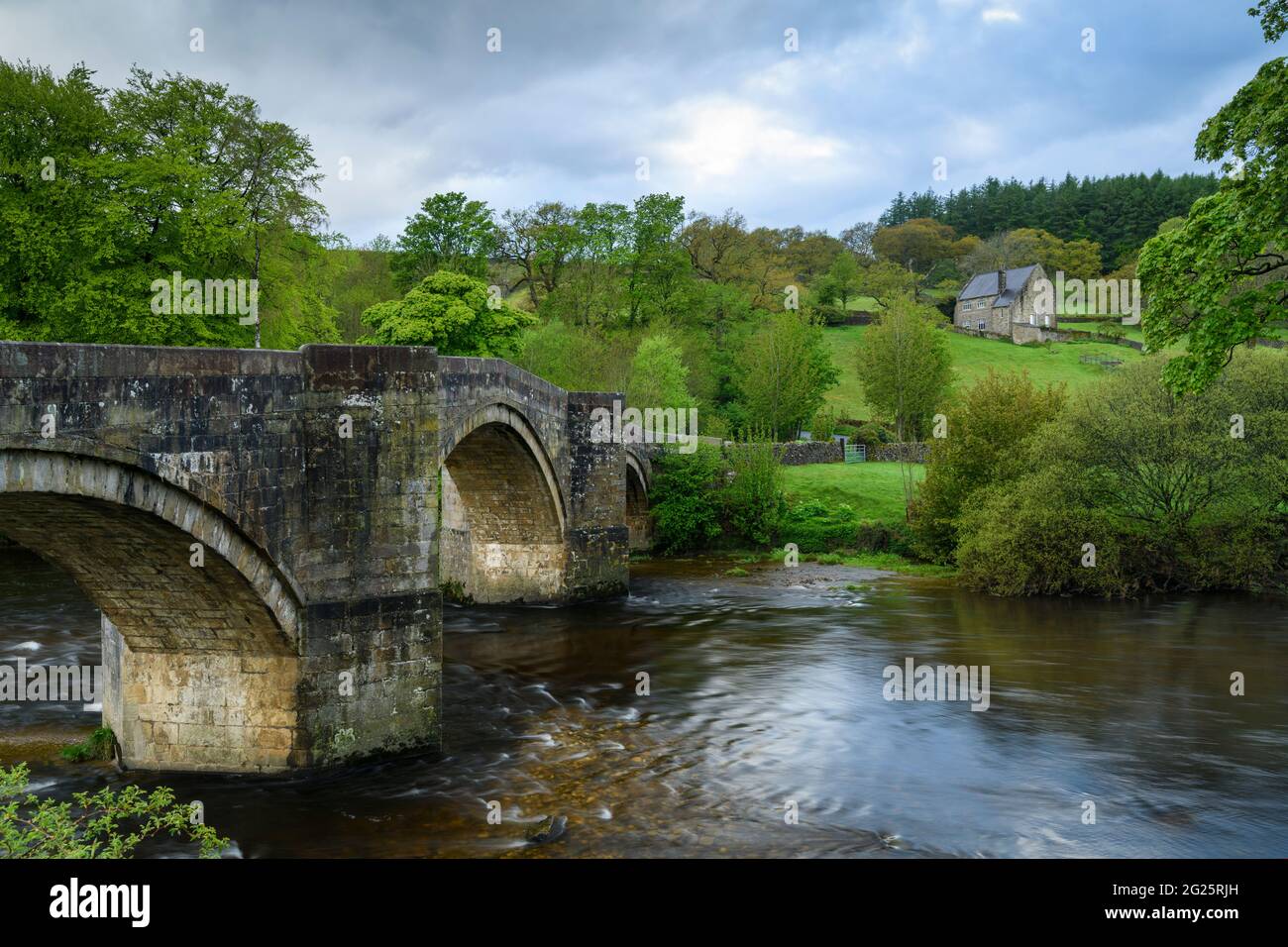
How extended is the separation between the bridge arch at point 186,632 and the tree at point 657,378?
29.1 meters

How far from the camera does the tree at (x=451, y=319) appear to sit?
4003 cm

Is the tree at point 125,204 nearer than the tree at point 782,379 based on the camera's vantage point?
Yes

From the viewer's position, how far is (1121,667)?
19500 millimetres

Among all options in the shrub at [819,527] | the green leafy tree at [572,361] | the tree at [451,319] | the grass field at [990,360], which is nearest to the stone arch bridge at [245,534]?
the shrub at [819,527]

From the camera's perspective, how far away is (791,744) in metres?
14.9

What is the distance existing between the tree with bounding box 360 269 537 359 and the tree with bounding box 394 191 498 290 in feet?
30.5

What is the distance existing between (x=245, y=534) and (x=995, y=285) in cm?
7424

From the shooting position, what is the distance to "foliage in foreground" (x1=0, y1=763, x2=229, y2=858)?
6.75m

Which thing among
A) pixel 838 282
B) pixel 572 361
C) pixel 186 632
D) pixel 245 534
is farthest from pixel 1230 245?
pixel 838 282

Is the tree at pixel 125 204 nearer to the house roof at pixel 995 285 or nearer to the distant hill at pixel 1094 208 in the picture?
the house roof at pixel 995 285

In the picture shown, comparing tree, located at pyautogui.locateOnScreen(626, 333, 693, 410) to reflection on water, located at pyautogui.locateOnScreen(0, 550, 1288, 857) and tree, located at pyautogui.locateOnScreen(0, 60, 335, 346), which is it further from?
reflection on water, located at pyautogui.locateOnScreen(0, 550, 1288, 857)

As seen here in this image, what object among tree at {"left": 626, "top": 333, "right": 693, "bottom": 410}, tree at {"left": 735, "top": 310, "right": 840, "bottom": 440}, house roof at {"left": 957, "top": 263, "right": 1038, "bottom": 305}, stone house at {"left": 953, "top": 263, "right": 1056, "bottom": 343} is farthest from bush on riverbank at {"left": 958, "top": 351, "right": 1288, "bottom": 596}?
house roof at {"left": 957, "top": 263, "right": 1038, "bottom": 305}
